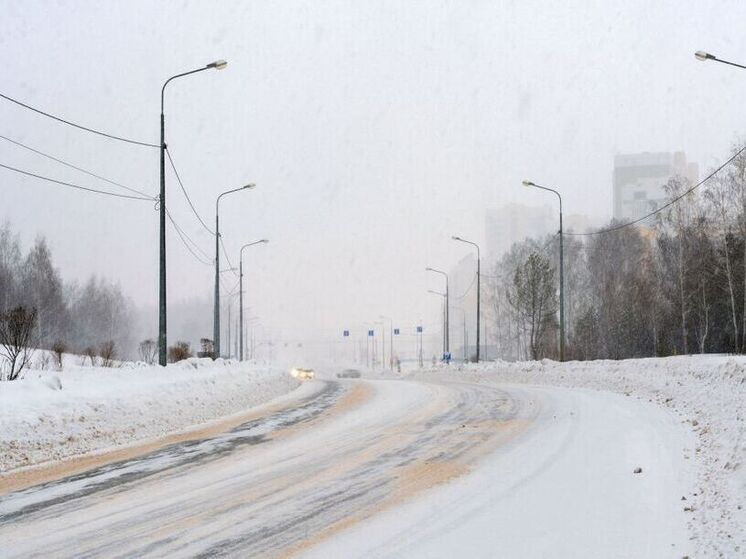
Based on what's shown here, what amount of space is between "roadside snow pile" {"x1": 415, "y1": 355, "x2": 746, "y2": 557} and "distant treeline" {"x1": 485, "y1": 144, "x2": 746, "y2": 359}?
1641 cm

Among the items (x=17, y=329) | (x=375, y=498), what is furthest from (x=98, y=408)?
(x=17, y=329)

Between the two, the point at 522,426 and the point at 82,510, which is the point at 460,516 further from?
the point at 522,426

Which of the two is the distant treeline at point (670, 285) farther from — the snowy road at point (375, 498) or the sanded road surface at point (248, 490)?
the sanded road surface at point (248, 490)

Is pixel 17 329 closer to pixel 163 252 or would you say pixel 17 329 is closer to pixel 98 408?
pixel 163 252

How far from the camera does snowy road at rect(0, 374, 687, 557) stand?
5.30m

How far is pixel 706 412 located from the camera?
11969 mm

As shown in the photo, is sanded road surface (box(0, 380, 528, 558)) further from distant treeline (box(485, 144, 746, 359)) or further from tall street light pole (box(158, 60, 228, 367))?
distant treeline (box(485, 144, 746, 359))

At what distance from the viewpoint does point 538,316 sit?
49.5 meters

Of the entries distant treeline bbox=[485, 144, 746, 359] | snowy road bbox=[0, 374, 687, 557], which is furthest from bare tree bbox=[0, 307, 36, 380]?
distant treeline bbox=[485, 144, 746, 359]

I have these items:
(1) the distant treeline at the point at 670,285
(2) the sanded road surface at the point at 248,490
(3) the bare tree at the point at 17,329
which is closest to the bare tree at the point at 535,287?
(1) the distant treeline at the point at 670,285

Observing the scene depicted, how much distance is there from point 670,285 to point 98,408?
4661 centimetres

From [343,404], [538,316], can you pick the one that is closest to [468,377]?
[538,316]

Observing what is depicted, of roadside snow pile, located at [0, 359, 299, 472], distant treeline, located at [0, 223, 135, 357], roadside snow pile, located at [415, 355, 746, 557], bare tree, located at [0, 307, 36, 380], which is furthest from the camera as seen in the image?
distant treeline, located at [0, 223, 135, 357]

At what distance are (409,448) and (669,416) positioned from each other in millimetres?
6435
